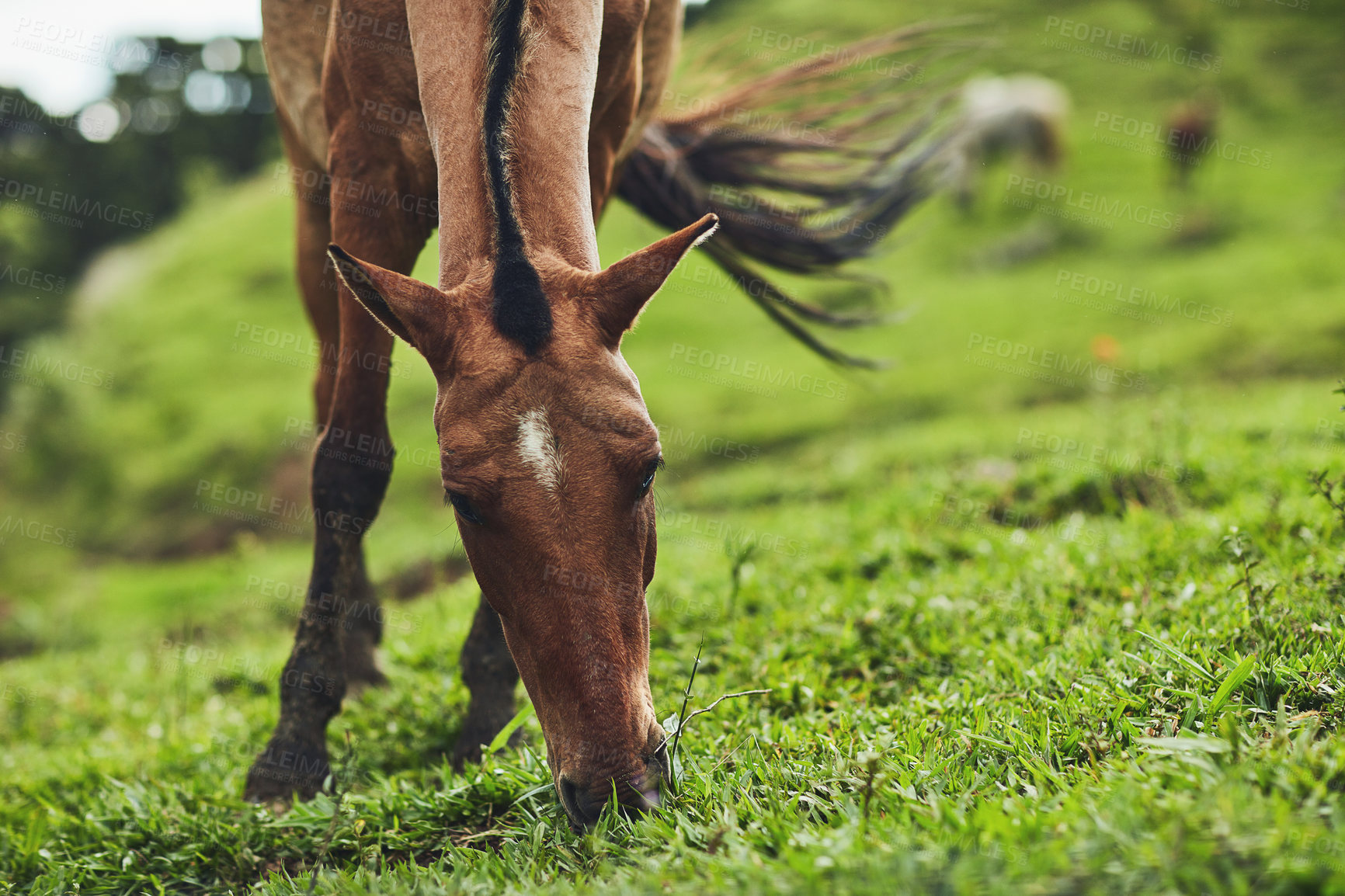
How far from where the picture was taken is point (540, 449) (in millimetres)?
2182

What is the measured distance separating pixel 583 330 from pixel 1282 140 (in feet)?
75.0

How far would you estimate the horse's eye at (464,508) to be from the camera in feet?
7.44

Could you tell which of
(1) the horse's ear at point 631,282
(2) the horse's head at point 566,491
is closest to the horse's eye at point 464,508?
(2) the horse's head at point 566,491

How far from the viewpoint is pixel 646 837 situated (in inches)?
82.3

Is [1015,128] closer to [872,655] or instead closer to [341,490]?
[872,655]

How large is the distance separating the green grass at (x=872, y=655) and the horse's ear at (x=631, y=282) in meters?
1.25

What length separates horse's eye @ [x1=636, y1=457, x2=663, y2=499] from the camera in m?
2.29

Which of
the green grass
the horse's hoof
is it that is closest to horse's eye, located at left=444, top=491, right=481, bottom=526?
the green grass

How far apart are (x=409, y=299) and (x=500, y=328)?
0.88 ft

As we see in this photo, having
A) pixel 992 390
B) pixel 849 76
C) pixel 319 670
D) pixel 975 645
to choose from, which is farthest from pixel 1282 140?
pixel 319 670

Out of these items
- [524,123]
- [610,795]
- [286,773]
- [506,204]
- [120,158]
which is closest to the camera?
[610,795]

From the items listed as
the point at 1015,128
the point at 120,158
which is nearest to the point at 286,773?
the point at 1015,128

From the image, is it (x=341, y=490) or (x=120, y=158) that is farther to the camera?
(x=120, y=158)

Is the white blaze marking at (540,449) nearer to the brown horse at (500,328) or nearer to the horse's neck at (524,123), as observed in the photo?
the brown horse at (500,328)
